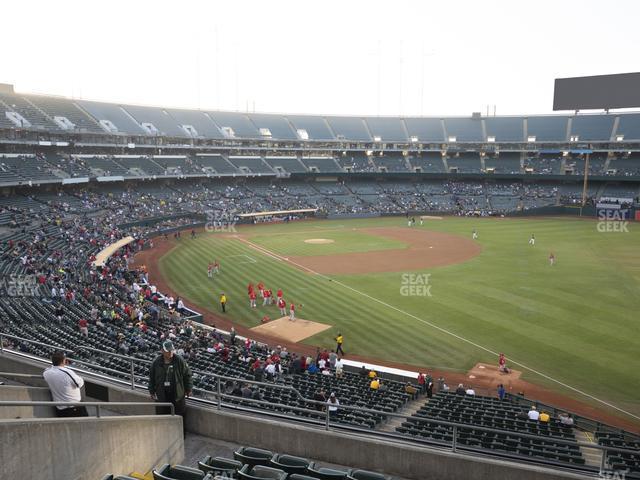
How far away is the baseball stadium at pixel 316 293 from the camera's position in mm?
7301

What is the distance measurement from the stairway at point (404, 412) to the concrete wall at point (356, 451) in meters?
4.93

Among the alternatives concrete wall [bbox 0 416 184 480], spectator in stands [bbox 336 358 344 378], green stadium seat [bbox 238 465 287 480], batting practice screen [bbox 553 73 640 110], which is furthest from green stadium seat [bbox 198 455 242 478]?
batting practice screen [bbox 553 73 640 110]

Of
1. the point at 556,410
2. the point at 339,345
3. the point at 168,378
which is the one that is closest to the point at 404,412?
the point at 556,410

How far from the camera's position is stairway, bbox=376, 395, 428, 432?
1255 cm

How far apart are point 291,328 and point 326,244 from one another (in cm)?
2498

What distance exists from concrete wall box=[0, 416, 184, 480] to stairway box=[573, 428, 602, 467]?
29.0ft

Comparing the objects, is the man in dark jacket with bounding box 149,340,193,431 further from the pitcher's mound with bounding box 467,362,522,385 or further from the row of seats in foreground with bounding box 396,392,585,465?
the pitcher's mound with bounding box 467,362,522,385

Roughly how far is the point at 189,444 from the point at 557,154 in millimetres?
91734

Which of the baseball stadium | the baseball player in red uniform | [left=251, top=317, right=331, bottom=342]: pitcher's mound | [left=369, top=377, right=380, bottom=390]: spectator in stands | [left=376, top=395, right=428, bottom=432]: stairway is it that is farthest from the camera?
the baseball player in red uniform

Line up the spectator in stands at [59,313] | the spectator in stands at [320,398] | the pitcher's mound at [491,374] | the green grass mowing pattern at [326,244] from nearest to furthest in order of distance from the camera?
the spectator in stands at [320,398] < the pitcher's mound at [491,374] < the spectator in stands at [59,313] < the green grass mowing pattern at [326,244]

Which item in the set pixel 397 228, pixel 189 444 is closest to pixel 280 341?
pixel 189 444

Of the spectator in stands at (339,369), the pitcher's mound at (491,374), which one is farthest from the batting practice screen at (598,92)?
the spectator in stands at (339,369)

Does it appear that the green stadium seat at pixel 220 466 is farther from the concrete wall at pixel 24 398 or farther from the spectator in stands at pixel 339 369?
the spectator in stands at pixel 339 369

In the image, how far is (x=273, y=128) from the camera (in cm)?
8900
